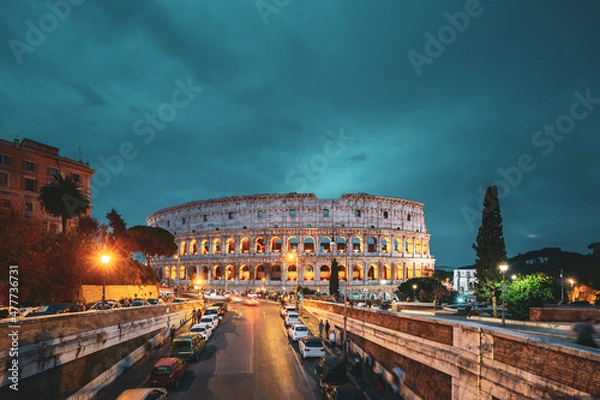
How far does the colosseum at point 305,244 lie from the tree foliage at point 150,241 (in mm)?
15924

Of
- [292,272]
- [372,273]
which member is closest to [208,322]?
[292,272]

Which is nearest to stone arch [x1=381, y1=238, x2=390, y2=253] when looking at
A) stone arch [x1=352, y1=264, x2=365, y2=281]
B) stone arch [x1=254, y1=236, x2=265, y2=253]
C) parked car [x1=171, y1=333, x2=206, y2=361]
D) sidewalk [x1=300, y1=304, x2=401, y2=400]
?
stone arch [x1=352, y1=264, x2=365, y2=281]

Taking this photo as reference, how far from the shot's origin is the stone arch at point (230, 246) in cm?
9610

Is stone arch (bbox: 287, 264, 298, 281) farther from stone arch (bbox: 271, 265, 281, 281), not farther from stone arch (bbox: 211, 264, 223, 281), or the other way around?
stone arch (bbox: 211, 264, 223, 281)

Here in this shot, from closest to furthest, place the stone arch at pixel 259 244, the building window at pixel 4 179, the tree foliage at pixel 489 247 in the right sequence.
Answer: the tree foliage at pixel 489 247 → the building window at pixel 4 179 → the stone arch at pixel 259 244

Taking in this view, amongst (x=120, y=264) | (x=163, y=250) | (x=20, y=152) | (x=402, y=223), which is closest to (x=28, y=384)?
(x=120, y=264)

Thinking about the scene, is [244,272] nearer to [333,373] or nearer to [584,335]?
[333,373]

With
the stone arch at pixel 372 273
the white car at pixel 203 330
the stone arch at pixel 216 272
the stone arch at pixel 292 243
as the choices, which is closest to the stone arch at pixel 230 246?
the stone arch at pixel 216 272

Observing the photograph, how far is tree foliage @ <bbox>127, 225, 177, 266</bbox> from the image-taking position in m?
73.5

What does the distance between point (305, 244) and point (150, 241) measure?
116ft

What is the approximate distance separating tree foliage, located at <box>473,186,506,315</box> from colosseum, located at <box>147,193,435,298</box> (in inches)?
1929

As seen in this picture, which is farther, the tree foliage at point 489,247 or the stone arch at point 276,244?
the stone arch at point 276,244

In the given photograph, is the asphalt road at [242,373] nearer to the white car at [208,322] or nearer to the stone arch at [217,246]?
the white car at [208,322]

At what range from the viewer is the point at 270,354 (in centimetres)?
2695
